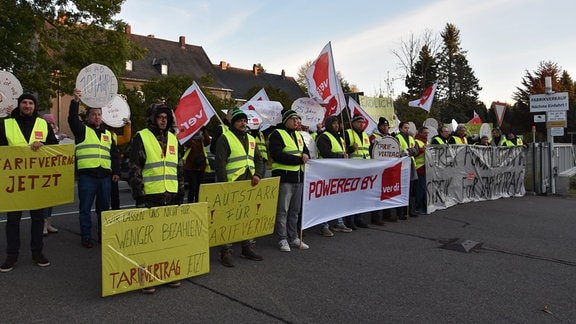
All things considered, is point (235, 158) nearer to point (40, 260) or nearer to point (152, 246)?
point (152, 246)

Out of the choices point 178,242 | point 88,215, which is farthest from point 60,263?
point 178,242

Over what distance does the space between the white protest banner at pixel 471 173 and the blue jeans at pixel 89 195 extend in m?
6.24

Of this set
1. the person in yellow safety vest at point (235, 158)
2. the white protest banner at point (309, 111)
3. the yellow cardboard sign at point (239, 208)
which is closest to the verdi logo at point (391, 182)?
the white protest banner at point (309, 111)

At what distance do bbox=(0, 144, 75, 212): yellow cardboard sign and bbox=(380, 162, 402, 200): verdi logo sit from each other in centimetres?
511

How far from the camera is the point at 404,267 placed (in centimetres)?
553

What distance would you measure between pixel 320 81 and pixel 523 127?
46605 mm

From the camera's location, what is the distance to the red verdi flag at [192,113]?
24.1 ft

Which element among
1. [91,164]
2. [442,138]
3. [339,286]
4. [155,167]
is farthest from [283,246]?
[442,138]

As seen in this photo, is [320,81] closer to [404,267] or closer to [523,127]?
[404,267]

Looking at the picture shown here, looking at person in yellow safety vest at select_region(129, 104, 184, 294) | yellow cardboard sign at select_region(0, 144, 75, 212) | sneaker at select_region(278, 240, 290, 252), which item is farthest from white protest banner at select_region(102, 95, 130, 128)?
sneaker at select_region(278, 240, 290, 252)

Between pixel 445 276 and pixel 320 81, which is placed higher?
pixel 320 81

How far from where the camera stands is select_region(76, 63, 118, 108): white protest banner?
5800mm

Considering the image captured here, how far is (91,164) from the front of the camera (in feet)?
20.2

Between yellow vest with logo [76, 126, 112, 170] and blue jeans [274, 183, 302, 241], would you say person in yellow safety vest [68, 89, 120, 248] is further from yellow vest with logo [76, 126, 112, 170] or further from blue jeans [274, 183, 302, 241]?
blue jeans [274, 183, 302, 241]
